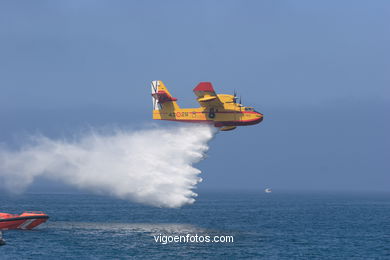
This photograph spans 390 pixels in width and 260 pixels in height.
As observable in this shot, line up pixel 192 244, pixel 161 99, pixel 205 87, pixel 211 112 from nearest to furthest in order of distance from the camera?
pixel 205 87 < pixel 192 244 < pixel 211 112 < pixel 161 99

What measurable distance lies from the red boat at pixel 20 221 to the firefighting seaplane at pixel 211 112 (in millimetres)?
20120

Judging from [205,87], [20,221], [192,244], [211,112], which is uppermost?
[205,87]

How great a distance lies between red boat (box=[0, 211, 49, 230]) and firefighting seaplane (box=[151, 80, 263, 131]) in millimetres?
20120

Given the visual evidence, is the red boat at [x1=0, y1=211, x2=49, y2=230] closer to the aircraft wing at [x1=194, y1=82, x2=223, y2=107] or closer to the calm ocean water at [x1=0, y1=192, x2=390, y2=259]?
the calm ocean water at [x1=0, y1=192, x2=390, y2=259]

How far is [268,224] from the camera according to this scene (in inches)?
3455

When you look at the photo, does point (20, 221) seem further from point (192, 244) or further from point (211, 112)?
point (211, 112)

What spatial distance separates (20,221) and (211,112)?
2801 centimetres

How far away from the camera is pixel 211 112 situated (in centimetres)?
6644

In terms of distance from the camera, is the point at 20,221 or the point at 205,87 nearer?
the point at 205,87

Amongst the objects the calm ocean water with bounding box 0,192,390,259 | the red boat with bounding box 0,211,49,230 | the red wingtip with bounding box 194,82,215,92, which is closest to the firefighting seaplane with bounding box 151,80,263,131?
the red wingtip with bounding box 194,82,215,92

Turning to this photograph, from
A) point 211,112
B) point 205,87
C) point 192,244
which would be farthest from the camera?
point 211,112

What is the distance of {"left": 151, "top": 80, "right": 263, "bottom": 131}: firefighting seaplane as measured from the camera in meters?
66.2

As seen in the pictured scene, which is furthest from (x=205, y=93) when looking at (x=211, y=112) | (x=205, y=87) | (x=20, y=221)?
(x=20, y=221)

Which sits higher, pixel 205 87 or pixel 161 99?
pixel 205 87
